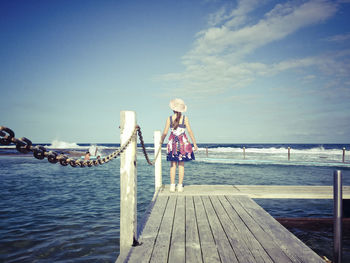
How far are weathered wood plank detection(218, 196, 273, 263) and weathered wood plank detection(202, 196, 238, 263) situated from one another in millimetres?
225

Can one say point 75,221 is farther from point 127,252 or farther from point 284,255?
point 284,255

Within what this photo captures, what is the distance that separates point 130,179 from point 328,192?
214 inches

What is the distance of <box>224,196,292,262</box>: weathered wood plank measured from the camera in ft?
7.28

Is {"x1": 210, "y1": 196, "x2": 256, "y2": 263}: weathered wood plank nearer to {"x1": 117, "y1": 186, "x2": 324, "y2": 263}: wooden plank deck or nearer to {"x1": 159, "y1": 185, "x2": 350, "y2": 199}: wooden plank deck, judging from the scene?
{"x1": 117, "y1": 186, "x2": 324, "y2": 263}: wooden plank deck

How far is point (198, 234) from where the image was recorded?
2840 millimetres

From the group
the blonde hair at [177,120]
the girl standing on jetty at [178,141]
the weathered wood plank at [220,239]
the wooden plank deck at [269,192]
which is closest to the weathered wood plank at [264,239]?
the weathered wood plank at [220,239]

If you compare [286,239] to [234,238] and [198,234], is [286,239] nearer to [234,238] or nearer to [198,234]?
[234,238]

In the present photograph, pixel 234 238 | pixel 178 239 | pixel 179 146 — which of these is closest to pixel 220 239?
pixel 234 238

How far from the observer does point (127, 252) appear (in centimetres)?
231

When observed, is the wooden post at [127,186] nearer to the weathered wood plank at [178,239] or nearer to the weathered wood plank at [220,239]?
the weathered wood plank at [178,239]

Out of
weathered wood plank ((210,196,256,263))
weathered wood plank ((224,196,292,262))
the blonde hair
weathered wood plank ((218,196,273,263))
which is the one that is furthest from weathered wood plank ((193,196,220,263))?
the blonde hair

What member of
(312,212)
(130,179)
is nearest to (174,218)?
(130,179)

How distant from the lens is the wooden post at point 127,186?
2340 millimetres

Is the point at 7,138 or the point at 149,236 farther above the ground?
the point at 7,138
